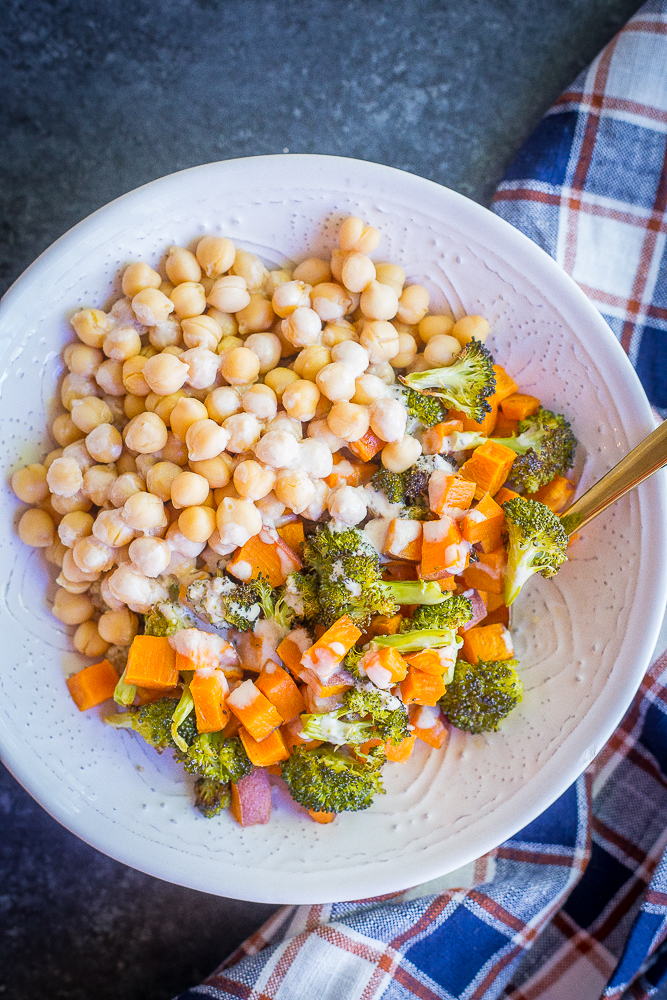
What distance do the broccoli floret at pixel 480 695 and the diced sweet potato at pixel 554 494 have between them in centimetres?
49

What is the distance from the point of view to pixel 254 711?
190cm

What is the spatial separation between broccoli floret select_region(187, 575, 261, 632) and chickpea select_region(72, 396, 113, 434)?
539mm

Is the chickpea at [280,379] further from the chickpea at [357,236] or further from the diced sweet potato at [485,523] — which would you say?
the diced sweet potato at [485,523]

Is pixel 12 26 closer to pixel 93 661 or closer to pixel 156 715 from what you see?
pixel 93 661

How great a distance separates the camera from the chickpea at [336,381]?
1.90 meters

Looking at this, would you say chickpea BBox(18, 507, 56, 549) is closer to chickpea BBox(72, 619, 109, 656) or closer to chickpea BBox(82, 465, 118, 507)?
chickpea BBox(82, 465, 118, 507)

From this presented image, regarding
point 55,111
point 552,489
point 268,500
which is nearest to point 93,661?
point 268,500

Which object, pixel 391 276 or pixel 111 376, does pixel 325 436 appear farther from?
pixel 111 376

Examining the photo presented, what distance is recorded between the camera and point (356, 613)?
1.86 meters

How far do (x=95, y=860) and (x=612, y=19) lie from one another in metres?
3.50

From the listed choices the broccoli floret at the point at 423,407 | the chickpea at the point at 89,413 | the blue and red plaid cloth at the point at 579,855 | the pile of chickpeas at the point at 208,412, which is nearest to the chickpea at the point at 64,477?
the pile of chickpeas at the point at 208,412

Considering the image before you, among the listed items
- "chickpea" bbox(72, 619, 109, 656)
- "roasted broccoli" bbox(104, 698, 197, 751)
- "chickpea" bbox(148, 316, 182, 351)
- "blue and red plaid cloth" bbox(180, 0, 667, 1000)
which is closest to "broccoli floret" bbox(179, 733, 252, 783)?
"roasted broccoli" bbox(104, 698, 197, 751)

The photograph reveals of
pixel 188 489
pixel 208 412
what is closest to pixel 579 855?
pixel 188 489

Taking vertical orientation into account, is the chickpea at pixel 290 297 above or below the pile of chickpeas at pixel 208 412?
above
